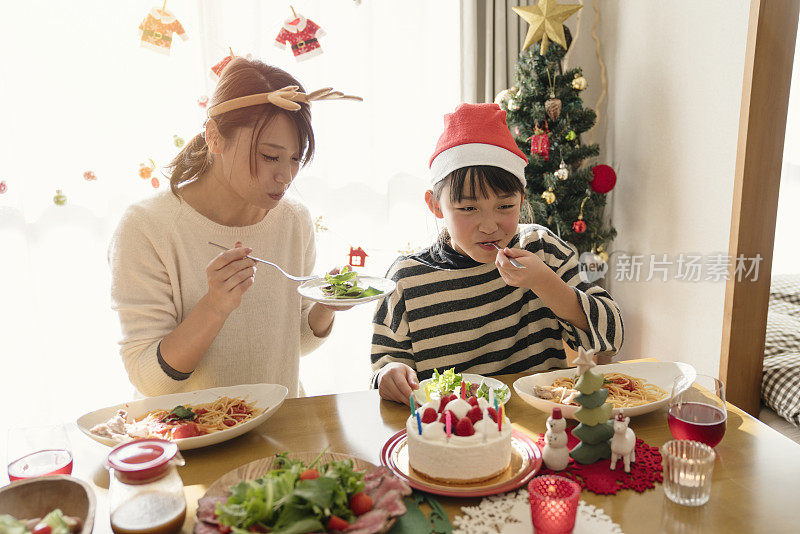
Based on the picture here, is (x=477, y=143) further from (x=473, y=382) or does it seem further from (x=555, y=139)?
(x=555, y=139)

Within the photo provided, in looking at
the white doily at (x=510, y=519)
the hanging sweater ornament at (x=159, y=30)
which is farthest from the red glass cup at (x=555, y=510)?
the hanging sweater ornament at (x=159, y=30)

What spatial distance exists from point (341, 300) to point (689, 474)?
0.83 metres

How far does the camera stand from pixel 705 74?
2.53 meters

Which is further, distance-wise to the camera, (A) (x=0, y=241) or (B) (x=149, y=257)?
(A) (x=0, y=241)

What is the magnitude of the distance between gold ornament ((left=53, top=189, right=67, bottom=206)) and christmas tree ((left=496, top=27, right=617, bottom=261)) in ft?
7.25

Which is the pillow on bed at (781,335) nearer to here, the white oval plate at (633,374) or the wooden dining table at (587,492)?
the white oval plate at (633,374)

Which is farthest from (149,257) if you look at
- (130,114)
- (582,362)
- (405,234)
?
(405,234)

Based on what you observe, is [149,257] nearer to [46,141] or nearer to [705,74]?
[46,141]

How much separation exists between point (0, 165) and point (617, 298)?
3.26 meters

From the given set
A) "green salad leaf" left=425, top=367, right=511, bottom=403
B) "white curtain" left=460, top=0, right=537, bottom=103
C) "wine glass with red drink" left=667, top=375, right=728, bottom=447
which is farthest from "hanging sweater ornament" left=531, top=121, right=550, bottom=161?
"wine glass with red drink" left=667, top=375, right=728, bottom=447

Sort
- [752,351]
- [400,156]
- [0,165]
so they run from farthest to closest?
[400,156], [0,165], [752,351]

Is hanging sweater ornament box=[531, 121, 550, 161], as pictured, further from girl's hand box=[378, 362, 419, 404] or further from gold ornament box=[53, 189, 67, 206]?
gold ornament box=[53, 189, 67, 206]

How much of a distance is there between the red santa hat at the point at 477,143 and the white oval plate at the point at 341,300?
35cm

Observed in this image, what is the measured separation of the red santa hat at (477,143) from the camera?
1.60 meters
